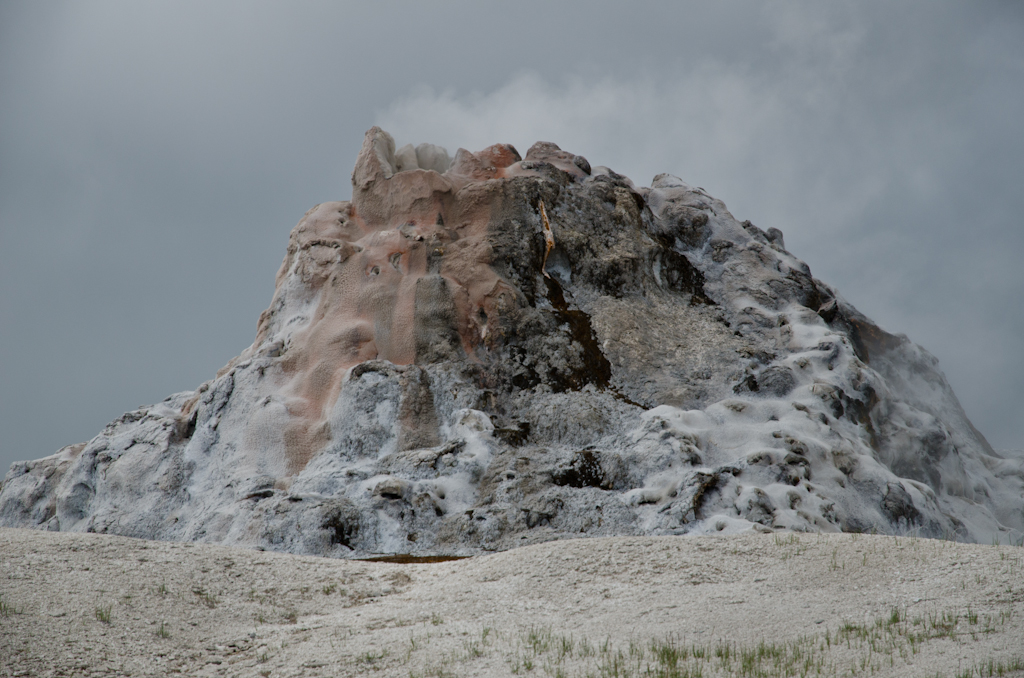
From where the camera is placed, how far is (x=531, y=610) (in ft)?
39.9

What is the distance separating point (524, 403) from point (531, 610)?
1036cm

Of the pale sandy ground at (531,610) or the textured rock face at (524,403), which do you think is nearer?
the pale sandy ground at (531,610)

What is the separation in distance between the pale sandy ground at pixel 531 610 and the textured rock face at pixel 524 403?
12.6 ft

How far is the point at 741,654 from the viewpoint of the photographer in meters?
9.64

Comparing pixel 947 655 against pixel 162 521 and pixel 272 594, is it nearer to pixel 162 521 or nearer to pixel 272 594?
pixel 272 594

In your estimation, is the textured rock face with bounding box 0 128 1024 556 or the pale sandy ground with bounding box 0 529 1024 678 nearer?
the pale sandy ground with bounding box 0 529 1024 678

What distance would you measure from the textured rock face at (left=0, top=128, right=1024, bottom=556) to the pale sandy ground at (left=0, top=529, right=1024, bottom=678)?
3850 millimetres

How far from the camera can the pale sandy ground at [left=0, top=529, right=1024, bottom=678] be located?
964 centimetres

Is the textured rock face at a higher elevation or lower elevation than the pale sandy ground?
higher

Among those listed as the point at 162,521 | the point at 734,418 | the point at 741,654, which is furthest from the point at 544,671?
the point at 162,521

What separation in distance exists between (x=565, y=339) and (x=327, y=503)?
843 cm

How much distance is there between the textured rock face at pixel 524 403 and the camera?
742 inches

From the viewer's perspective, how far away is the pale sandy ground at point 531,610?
964 cm

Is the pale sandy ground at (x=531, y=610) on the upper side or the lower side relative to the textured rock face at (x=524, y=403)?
lower
